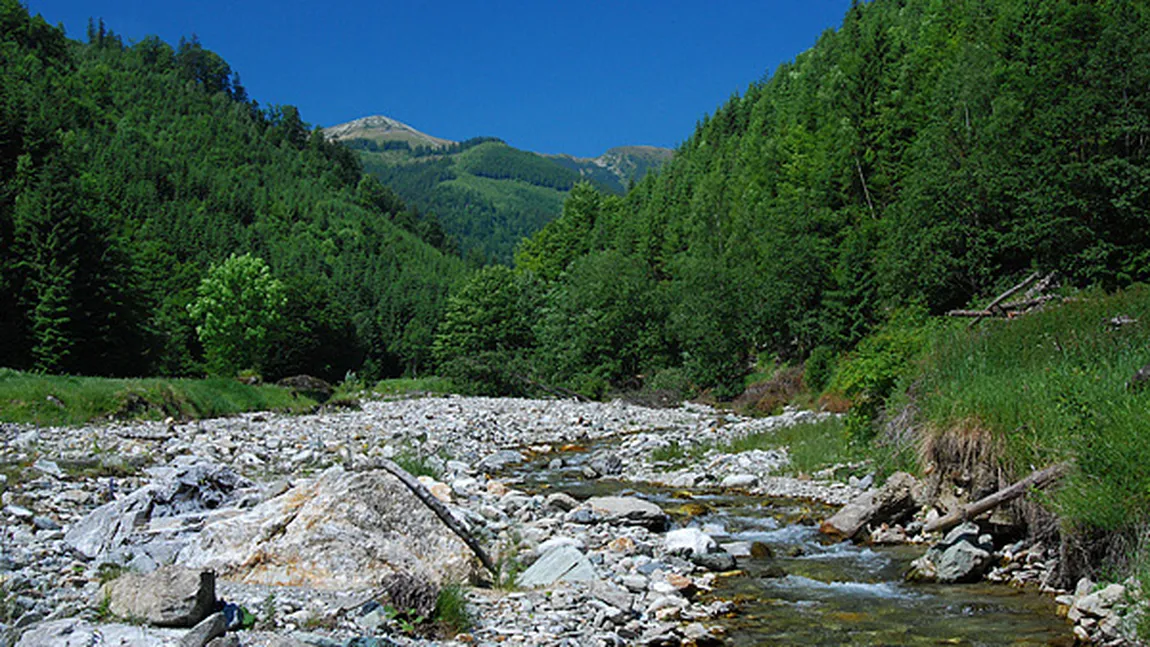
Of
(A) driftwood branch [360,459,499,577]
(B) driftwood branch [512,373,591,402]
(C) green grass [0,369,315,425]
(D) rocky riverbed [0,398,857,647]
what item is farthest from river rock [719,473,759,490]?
(B) driftwood branch [512,373,591,402]

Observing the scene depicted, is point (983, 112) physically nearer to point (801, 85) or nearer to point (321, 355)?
point (801, 85)

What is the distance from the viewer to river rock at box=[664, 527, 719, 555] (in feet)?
29.6

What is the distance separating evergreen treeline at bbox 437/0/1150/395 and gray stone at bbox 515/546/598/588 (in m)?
24.4

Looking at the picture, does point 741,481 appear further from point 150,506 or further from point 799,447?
point 150,506

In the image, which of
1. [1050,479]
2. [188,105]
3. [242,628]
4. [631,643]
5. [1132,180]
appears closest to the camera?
[242,628]

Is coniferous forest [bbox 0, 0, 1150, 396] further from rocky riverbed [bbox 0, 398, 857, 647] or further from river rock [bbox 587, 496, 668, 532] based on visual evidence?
river rock [bbox 587, 496, 668, 532]

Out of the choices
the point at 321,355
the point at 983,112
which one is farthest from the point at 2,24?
the point at 983,112

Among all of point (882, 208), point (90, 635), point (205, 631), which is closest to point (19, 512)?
point (90, 635)

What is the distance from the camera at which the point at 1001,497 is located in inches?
318

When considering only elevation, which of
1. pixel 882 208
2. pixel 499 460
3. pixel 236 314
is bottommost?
pixel 499 460

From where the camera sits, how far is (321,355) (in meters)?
75.1

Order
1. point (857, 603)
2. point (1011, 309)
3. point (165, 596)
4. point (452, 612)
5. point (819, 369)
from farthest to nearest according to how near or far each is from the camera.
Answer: point (819, 369), point (1011, 309), point (857, 603), point (452, 612), point (165, 596)

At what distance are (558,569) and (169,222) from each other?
324 feet

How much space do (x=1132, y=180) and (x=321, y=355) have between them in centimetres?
6678
